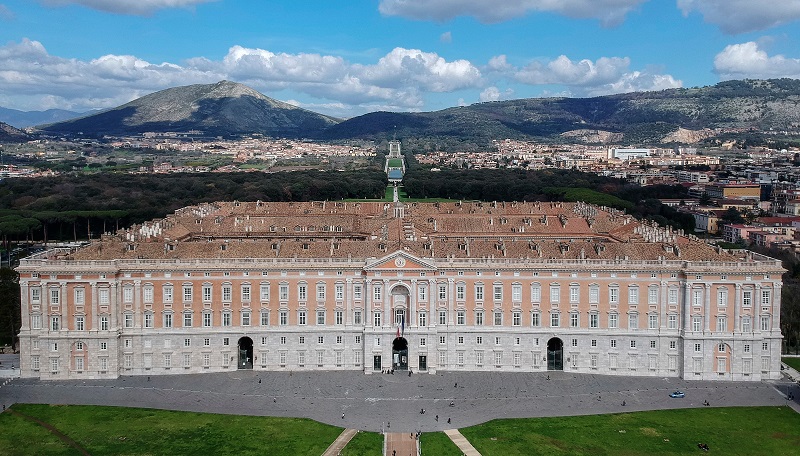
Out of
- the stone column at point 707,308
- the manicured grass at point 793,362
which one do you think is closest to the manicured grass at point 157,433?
the stone column at point 707,308

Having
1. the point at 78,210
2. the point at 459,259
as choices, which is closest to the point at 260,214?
the point at 459,259

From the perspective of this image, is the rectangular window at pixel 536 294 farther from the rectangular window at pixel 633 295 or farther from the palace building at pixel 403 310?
the rectangular window at pixel 633 295

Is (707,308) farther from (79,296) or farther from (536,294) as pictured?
(79,296)

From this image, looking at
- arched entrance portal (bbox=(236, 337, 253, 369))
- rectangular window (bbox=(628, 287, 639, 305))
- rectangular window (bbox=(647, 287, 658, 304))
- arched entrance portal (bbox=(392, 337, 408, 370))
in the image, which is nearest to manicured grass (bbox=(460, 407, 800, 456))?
rectangular window (bbox=(647, 287, 658, 304))

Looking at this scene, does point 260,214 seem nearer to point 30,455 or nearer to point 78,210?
point 30,455

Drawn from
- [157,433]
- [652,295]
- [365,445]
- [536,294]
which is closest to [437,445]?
[365,445]

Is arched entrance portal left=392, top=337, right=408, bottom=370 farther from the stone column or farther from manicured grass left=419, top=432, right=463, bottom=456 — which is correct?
the stone column
